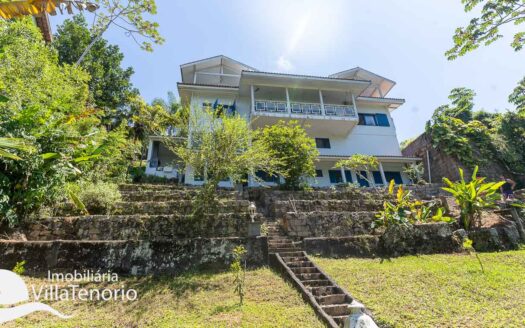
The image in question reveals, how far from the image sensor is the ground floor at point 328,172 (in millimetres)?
16688

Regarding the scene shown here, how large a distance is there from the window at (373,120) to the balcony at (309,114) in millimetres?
2179

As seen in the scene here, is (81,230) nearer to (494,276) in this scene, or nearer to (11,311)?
(11,311)

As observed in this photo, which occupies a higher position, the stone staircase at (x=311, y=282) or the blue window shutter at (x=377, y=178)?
the blue window shutter at (x=377, y=178)

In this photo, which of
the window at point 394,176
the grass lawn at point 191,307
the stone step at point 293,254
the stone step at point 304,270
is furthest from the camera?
the window at point 394,176

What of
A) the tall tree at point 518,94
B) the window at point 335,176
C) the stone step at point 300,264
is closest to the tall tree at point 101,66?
the window at point 335,176

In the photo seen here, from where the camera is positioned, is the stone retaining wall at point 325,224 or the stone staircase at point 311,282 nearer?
the stone staircase at point 311,282

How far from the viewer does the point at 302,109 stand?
18156mm

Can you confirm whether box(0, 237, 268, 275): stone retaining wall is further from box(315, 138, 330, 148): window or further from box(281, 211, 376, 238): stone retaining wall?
box(315, 138, 330, 148): window

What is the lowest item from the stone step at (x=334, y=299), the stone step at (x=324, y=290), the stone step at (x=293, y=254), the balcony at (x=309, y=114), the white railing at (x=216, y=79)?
the stone step at (x=334, y=299)

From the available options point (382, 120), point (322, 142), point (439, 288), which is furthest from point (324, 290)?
point (382, 120)

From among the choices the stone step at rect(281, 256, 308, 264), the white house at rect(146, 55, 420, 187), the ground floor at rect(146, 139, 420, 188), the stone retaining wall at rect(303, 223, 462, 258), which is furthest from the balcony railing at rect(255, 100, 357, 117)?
the stone step at rect(281, 256, 308, 264)

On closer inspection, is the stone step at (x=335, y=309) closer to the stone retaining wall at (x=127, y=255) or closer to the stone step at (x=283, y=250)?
the stone retaining wall at (x=127, y=255)

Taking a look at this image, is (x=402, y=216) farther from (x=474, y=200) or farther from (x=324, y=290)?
(x=324, y=290)

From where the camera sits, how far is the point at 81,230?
25.7 ft
